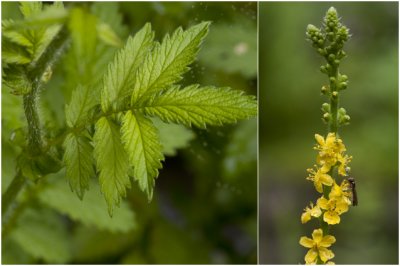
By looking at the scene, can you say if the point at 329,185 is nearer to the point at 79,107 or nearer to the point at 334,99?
the point at 334,99

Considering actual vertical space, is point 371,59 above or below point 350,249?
above

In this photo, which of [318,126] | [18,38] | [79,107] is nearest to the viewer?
[18,38]

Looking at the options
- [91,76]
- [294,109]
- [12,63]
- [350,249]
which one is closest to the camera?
[12,63]

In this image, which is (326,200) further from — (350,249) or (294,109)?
(350,249)

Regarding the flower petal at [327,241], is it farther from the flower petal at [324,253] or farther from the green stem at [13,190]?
the green stem at [13,190]

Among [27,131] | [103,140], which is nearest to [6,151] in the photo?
[27,131]

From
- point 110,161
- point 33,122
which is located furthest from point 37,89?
point 110,161

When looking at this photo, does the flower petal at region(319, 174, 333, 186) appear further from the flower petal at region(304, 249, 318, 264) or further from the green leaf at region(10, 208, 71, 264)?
the green leaf at region(10, 208, 71, 264)

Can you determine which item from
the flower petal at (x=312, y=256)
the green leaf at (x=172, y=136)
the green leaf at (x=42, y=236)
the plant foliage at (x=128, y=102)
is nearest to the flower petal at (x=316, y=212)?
the flower petal at (x=312, y=256)
